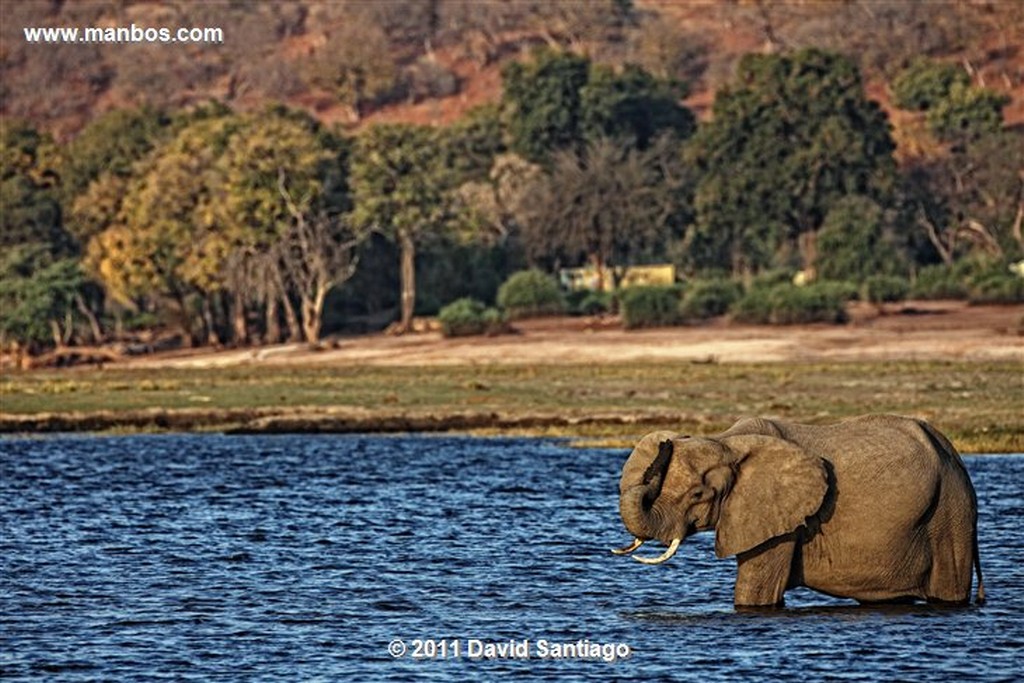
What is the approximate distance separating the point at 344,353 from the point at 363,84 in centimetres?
11066

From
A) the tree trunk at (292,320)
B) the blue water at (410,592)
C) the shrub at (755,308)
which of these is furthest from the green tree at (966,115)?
the blue water at (410,592)

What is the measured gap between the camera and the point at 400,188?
98.9 m

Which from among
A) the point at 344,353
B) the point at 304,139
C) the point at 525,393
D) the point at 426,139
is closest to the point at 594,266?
the point at 426,139

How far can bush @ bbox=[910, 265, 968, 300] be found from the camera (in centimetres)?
8825

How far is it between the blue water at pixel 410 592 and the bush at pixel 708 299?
1742 inches

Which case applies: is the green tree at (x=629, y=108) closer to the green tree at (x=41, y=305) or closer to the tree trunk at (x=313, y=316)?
the tree trunk at (x=313, y=316)

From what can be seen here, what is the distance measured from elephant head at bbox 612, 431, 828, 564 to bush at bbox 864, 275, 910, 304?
65965 millimetres

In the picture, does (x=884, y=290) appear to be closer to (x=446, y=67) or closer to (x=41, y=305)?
(x=41, y=305)

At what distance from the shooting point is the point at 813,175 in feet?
353

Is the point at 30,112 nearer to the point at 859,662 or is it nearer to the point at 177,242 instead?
the point at 177,242

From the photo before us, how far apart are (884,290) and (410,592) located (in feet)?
210

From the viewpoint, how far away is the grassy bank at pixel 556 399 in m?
51.5

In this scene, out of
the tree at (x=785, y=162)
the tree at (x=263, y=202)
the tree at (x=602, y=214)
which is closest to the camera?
the tree at (x=263, y=202)

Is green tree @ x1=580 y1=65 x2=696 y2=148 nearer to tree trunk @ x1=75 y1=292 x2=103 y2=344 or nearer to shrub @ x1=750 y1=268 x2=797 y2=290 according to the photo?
shrub @ x1=750 y1=268 x2=797 y2=290
